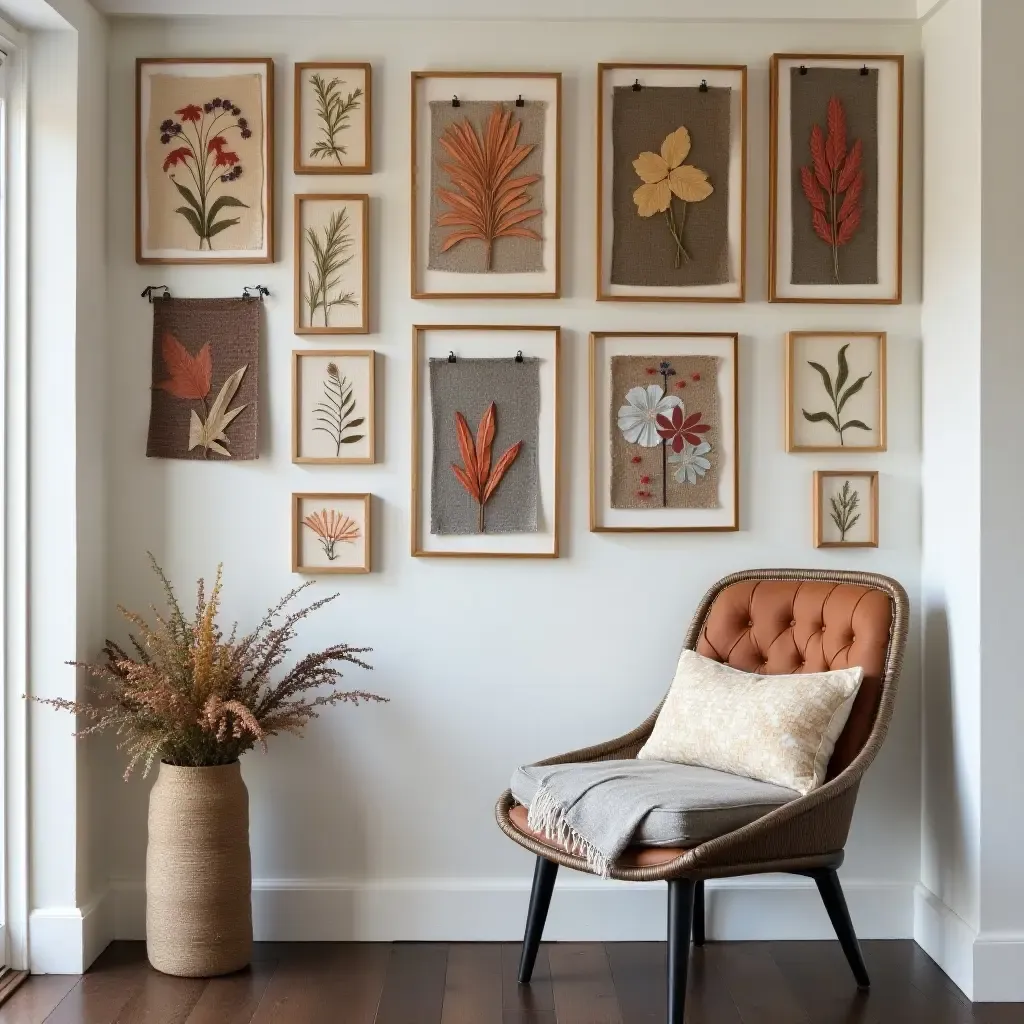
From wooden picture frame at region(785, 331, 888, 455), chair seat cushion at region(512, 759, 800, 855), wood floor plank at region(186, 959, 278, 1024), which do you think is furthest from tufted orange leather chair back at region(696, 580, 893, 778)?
wood floor plank at region(186, 959, 278, 1024)

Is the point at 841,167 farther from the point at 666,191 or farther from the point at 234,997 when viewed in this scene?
the point at 234,997

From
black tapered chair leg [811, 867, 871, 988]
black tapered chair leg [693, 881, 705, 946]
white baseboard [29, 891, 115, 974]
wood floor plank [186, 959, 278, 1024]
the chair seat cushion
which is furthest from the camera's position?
black tapered chair leg [693, 881, 705, 946]

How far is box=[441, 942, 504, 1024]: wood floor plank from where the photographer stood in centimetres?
240

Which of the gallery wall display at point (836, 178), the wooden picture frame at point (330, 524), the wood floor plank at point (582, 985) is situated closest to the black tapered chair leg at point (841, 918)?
the wood floor plank at point (582, 985)

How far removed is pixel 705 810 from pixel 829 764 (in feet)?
1.45

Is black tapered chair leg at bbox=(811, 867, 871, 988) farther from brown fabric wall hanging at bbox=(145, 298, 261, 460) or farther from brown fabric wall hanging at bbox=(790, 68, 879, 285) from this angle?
brown fabric wall hanging at bbox=(145, 298, 261, 460)

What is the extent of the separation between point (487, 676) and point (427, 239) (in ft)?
3.71

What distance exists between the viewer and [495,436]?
9.46 feet

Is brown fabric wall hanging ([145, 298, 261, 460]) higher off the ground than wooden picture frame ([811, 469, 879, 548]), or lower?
higher

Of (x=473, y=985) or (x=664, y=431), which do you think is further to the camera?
(x=664, y=431)

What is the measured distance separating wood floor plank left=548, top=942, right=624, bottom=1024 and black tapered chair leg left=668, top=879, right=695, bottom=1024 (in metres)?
0.22

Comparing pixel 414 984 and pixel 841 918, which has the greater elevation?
pixel 841 918

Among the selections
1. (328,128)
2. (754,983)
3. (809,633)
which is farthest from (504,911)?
(328,128)

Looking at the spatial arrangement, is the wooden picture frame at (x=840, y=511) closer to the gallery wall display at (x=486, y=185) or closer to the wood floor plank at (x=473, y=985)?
the gallery wall display at (x=486, y=185)
